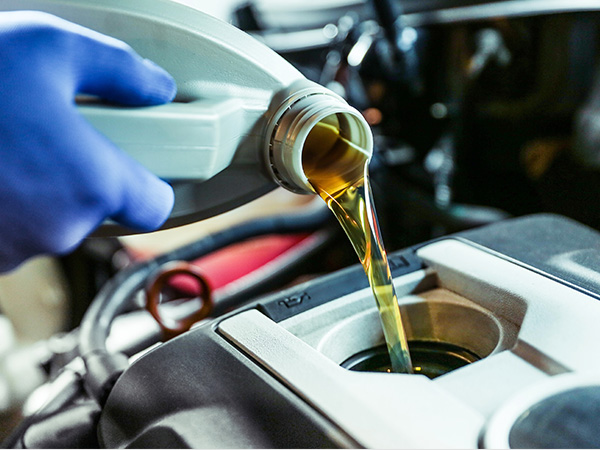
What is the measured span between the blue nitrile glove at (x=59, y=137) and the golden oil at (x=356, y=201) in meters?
0.15

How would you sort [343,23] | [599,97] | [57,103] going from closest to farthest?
[57,103]
[599,97]
[343,23]

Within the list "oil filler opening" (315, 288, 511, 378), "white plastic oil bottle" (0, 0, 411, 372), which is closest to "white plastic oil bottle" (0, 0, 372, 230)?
"white plastic oil bottle" (0, 0, 411, 372)

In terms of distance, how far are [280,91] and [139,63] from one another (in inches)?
4.4

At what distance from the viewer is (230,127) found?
0.46m

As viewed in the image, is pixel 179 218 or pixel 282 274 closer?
pixel 179 218

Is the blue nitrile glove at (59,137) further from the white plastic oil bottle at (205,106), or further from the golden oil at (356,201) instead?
the golden oil at (356,201)

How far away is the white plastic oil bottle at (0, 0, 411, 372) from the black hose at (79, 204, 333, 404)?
0.53ft

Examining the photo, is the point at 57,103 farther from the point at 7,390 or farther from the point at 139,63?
the point at 7,390

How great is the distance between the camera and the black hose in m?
0.55

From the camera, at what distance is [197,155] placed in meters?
0.44

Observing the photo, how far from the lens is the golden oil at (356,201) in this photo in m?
0.51

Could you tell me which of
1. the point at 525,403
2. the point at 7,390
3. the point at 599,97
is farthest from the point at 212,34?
the point at 7,390

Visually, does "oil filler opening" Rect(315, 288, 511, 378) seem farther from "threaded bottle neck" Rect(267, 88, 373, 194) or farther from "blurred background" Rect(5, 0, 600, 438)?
"blurred background" Rect(5, 0, 600, 438)

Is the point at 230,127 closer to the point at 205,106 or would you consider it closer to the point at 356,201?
the point at 205,106
